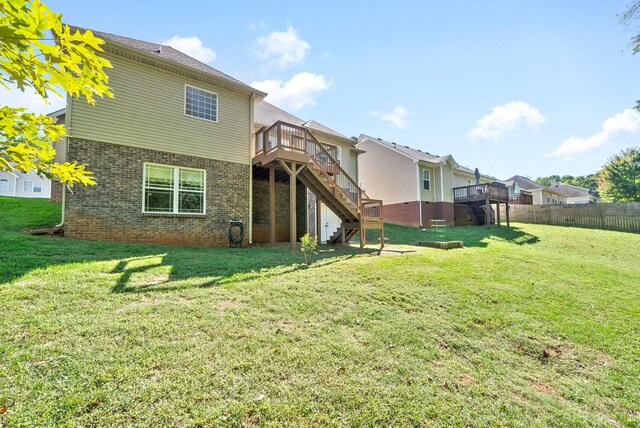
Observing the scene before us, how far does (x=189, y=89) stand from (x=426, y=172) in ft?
55.5

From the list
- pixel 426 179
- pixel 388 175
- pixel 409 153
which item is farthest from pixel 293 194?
pixel 409 153

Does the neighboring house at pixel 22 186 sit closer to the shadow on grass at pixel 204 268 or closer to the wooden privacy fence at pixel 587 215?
the shadow on grass at pixel 204 268

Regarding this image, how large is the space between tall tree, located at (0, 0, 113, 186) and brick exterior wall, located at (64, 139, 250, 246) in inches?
263

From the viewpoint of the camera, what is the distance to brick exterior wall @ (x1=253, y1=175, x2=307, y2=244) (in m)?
12.7

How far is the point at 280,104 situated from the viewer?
17609mm

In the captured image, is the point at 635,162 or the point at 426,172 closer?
the point at 426,172

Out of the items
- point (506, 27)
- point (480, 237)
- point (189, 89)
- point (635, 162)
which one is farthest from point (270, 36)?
point (635, 162)

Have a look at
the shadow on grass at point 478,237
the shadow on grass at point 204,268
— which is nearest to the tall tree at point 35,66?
the shadow on grass at point 204,268

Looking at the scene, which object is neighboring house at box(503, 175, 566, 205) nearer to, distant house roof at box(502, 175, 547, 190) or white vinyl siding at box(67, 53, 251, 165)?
distant house roof at box(502, 175, 547, 190)

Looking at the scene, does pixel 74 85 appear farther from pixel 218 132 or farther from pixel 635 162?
pixel 635 162

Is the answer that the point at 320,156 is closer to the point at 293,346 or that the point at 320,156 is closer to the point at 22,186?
the point at 293,346

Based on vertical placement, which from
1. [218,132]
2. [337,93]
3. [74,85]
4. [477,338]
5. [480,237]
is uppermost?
[337,93]

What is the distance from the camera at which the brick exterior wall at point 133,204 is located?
26.8 feet

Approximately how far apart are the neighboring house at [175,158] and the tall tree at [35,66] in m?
6.83
